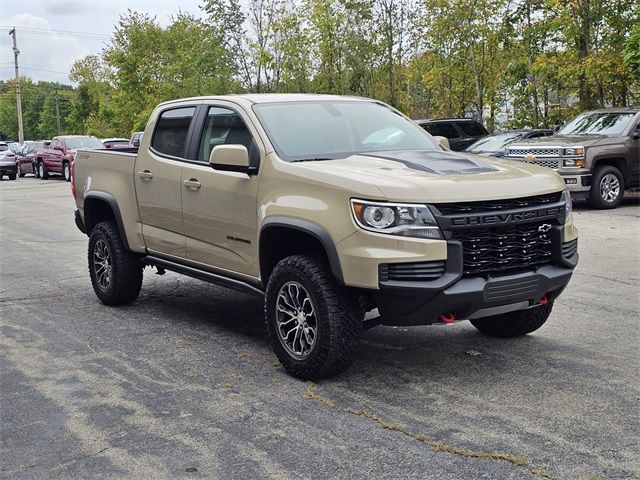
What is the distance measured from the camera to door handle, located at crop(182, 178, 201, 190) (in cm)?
664

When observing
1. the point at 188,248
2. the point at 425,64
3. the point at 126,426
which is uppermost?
the point at 425,64

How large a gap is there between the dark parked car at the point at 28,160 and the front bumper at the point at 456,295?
33.4 meters

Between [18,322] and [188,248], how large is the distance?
1.82 meters

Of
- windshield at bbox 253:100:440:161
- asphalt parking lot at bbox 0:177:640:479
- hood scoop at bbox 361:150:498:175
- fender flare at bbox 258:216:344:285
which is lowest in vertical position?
asphalt parking lot at bbox 0:177:640:479

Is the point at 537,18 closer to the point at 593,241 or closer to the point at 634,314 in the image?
the point at 593,241

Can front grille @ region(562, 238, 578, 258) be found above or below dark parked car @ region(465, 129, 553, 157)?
below

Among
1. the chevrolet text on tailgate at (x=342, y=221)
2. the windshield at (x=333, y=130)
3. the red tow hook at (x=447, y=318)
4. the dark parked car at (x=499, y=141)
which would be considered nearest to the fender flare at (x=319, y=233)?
the chevrolet text on tailgate at (x=342, y=221)

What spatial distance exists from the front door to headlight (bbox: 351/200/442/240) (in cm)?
114

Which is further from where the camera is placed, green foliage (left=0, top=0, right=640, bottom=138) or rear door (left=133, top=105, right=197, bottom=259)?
green foliage (left=0, top=0, right=640, bottom=138)

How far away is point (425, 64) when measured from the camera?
31.5 m

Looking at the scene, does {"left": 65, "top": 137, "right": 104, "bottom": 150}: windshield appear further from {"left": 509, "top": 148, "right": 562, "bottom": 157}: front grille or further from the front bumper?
the front bumper

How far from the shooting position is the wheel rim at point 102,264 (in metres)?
8.03

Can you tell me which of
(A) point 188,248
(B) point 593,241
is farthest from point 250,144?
(B) point 593,241

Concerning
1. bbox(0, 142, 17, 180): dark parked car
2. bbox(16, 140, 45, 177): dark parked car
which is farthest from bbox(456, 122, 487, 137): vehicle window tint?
bbox(0, 142, 17, 180): dark parked car
